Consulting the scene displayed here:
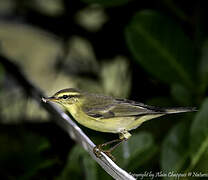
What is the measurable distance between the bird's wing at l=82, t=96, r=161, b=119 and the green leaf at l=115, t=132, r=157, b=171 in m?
0.12

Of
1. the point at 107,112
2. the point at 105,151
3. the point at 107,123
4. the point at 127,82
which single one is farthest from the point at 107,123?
the point at 127,82

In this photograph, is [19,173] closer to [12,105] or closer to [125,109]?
[125,109]

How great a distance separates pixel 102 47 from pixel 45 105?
0.76m

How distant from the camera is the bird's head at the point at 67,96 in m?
2.59

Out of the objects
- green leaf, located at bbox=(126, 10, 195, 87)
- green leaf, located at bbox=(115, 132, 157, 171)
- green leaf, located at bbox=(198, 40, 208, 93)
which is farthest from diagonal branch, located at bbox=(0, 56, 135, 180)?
green leaf, located at bbox=(198, 40, 208, 93)

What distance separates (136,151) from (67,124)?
403 millimetres

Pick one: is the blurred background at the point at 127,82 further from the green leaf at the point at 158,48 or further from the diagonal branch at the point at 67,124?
the diagonal branch at the point at 67,124

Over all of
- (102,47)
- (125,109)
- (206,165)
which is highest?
(102,47)

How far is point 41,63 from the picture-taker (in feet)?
18.5

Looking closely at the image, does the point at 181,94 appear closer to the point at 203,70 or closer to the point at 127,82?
the point at 203,70

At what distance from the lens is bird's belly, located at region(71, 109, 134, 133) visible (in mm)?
2389

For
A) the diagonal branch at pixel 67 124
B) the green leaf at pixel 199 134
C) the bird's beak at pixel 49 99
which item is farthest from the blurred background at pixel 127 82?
the bird's beak at pixel 49 99

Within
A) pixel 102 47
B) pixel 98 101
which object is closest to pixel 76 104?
pixel 98 101

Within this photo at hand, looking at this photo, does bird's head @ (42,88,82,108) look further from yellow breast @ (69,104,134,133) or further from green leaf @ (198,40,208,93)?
green leaf @ (198,40,208,93)
